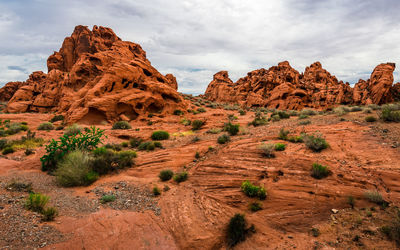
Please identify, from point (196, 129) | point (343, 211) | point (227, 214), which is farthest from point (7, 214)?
point (196, 129)

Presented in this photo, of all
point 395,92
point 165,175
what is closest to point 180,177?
point 165,175

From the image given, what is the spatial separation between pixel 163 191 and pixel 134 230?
6.79ft

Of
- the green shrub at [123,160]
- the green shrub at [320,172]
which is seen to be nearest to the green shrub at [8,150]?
the green shrub at [123,160]

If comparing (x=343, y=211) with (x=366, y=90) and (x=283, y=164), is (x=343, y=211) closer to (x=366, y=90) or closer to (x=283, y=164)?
(x=283, y=164)

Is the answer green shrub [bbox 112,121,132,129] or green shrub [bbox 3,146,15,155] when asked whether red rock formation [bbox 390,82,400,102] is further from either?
green shrub [bbox 3,146,15,155]

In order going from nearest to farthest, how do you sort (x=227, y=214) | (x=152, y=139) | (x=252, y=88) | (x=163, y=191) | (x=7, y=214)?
(x=7, y=214)
(x=227, y=214)
(x=163, y=191)
(x=152, y=139)
(x=252, y=88)

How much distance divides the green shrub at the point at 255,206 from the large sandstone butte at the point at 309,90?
32426 millimetres

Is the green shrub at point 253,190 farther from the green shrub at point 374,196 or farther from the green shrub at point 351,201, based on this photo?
the green shrub at point 374,196

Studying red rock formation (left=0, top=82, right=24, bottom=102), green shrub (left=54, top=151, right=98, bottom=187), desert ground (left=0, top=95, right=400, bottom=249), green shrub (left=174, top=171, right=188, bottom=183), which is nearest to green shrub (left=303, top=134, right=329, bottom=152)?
desert ground (left=0, top=95, right=400, bottom=249)

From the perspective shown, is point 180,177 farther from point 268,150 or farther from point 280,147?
point 280,147

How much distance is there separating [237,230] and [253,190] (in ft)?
5.13

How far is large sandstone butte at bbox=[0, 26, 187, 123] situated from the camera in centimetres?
1923

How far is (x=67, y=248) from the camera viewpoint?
164 inches

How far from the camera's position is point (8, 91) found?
47438 mm
